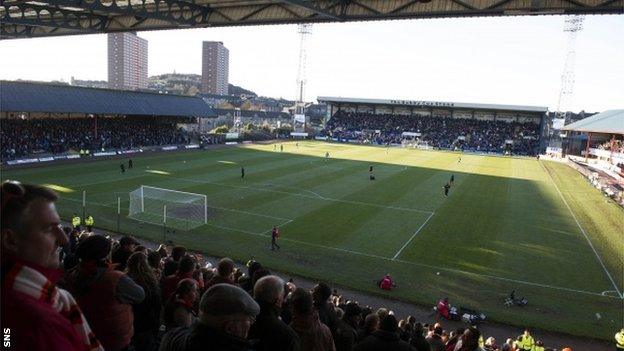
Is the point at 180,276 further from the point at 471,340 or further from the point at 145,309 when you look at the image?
the point at 471,340

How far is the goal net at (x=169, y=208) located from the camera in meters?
25.1

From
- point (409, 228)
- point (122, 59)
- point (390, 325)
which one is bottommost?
point (409, 228)

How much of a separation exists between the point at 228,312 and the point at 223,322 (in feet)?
0.22

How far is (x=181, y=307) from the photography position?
193 inches

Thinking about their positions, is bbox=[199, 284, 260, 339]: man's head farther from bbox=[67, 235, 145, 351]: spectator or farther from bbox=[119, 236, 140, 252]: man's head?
bbox=[119, 236, 140, 252]: man's head

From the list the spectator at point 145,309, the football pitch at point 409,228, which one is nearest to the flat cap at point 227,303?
the spectator at point 145,309

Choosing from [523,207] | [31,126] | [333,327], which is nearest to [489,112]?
[523,207]

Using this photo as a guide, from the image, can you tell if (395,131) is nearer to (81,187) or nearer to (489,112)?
(489,112)

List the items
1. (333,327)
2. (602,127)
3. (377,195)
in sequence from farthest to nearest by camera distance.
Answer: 1. (602,127)
2. (377,195)
3. (333,327)

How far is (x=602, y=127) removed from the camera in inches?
2160

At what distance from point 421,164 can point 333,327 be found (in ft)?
173

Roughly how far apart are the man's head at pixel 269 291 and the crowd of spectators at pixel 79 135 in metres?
44.3

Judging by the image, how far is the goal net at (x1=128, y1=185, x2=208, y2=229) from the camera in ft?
82.2

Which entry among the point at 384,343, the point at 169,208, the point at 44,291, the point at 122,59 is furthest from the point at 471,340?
the point at 122,59
